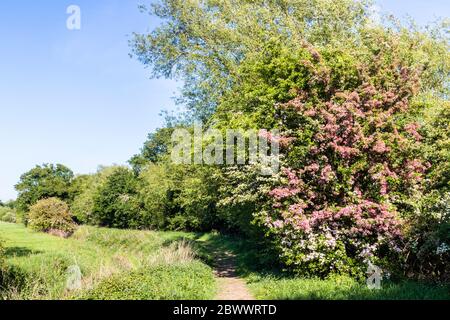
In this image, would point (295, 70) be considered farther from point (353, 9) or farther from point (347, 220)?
point (353, 9)

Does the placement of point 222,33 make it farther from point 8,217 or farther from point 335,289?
point 8,217

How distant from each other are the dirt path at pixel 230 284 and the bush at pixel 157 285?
0.51 m

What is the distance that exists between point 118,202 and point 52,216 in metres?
10.5

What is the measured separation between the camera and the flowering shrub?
14.6m

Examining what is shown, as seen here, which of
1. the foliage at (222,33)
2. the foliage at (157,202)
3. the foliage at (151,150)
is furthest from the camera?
the foliage at (151,150)

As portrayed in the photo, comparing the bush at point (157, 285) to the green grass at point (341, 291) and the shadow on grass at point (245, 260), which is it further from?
the shadow on grass at point (245, 260)

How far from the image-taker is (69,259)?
23547 millimetres

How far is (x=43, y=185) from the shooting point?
281 ft

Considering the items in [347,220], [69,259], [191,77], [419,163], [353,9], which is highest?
[353,9]

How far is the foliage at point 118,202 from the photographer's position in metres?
64.0

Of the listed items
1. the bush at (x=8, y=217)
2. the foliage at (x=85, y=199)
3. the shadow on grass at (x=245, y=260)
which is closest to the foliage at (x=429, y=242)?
the shadow on grass at (x=245, y=260)

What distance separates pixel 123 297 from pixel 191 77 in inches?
707

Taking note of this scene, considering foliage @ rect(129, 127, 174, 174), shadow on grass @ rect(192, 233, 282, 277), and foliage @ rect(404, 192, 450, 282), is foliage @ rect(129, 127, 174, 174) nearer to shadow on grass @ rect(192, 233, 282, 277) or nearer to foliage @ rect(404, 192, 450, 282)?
shadow on grass @ rect(192, 233, 282, 277)
